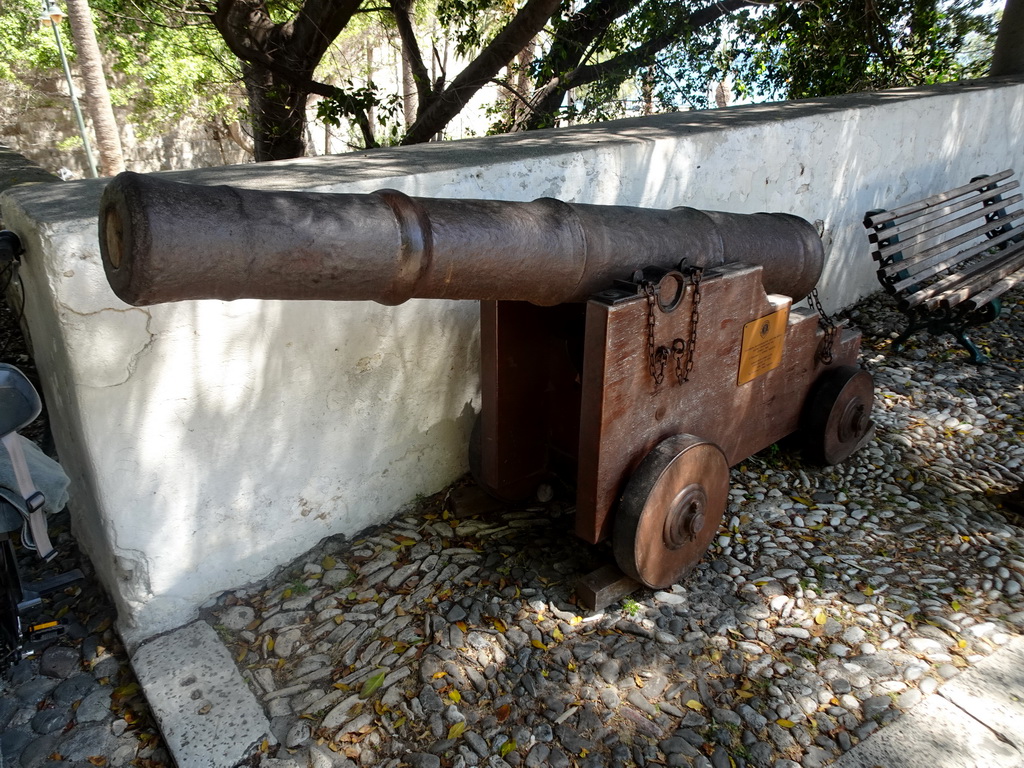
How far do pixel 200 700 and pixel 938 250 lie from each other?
4.71m

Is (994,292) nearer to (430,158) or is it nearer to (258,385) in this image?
(430,158)

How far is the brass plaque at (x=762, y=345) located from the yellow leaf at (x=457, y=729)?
4.94 feet

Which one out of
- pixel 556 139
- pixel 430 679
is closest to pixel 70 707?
pixel 430 679

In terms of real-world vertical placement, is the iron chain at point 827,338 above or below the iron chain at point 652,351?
below

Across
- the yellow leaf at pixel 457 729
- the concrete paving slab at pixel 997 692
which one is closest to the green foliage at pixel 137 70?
the yellow leaf at pixel 457 729

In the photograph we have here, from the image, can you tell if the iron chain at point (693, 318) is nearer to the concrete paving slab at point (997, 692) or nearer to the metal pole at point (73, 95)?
the concrete paving slab at point (997, 692)

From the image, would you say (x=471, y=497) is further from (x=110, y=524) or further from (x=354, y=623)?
(x=110, y=524)

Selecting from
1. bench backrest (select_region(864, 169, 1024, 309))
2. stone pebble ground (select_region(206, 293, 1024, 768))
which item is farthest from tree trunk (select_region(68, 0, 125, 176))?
stone pebble ground (select_region(206, 293, 1024, 768))

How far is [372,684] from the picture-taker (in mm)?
2348

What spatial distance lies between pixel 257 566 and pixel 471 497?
0.87 m

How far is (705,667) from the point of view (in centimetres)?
241

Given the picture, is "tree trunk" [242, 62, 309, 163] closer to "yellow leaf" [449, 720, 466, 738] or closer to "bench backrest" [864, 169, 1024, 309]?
"bench backrest" [864, 169, 1024, 309]

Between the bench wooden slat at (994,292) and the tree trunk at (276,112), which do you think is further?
the tree trunk at (276,112)

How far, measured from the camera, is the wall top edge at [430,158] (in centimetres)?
235
